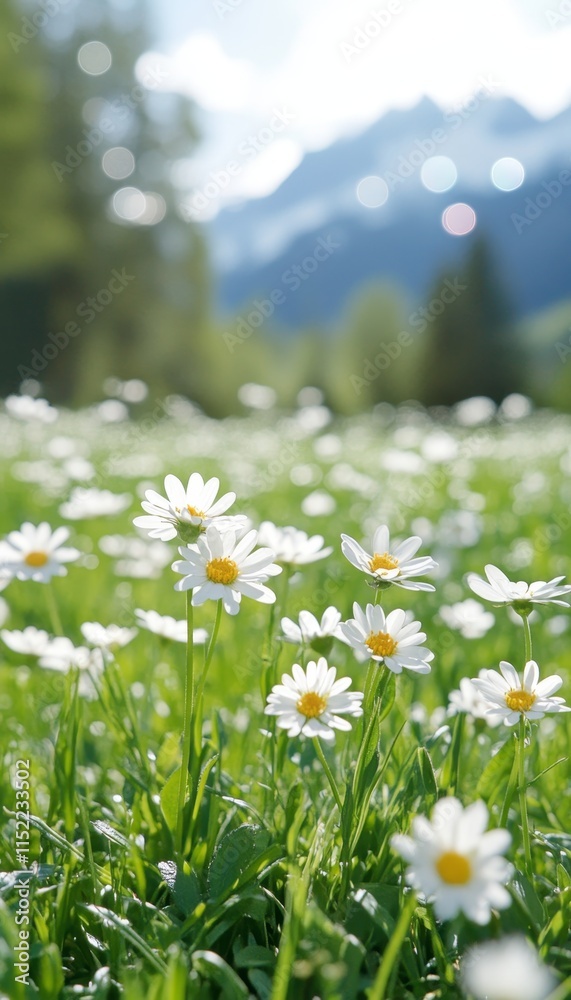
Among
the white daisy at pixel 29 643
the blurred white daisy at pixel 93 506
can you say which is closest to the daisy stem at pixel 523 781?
the white daisy at pixel 29 643

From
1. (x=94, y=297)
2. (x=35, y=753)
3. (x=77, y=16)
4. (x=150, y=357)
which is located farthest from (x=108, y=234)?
(x=35, y=753)

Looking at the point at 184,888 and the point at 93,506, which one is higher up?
the point at 93,506

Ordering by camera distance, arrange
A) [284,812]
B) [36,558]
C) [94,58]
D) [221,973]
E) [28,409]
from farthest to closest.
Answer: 1. [94,58]
2. [28,409]
3. [36,558]
4. [284,812]
5. [221,973]

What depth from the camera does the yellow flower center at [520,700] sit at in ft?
3.80

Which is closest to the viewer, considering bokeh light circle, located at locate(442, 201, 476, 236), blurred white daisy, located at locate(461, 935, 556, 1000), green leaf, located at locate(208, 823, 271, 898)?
blurred white daisy, located at locate(461, 935, 556, 1000)

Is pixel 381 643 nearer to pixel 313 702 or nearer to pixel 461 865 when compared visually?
pixel 313 702

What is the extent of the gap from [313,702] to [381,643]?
144 millimetres

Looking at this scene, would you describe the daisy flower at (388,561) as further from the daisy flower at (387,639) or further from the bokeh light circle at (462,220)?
the bokeh light circle at (462,220)

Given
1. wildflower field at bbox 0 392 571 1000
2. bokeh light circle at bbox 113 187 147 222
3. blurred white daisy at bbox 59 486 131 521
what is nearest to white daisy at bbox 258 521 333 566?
wildflower field at bbox 0 392 571 1000

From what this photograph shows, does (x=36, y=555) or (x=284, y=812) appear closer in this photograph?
(x=284, y=812)

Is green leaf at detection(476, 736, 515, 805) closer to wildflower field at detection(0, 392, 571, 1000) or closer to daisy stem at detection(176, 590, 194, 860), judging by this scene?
wildflower field at detection(0, 392, 571, 1000)

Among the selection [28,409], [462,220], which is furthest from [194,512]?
[462,220]

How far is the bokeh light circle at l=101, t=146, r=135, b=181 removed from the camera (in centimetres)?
2461

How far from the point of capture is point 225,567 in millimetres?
1183
